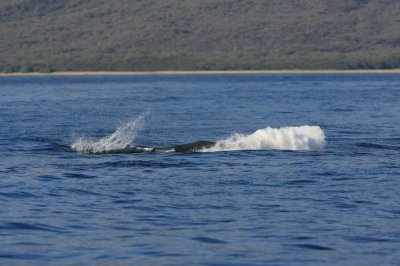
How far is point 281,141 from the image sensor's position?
107ft

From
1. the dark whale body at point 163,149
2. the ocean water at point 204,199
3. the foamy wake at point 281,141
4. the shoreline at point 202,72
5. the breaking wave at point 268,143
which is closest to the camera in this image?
the ocean water at point 204,199

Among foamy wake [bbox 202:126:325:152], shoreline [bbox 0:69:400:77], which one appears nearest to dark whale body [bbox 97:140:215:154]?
foamy wake [bbox 202:126:325:152]

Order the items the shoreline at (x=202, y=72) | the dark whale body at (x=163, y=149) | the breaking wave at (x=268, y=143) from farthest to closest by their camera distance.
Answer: the shoreline at (x=202, y=72)
the breaking wave at (x=268, y=143)
the dark whale body at (x=163, y=149)

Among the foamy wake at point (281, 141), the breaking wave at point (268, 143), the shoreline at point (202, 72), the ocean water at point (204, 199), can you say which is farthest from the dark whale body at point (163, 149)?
the shoreline at point (202, 72)

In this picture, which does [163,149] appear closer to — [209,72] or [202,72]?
[209,72]

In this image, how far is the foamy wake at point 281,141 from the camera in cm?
3198

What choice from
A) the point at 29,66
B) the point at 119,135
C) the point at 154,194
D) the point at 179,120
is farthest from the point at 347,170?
the point at 29,66

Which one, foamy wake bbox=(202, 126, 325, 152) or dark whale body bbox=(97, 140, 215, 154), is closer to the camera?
dark whale body bbox=(97, 140, 215, 154)

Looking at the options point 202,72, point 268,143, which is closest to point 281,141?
point 268,143

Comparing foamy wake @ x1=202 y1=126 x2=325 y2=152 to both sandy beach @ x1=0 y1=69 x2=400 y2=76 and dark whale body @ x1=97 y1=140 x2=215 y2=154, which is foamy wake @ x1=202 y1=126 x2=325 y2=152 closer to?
dark whale body @ x1=97 y1=140 x2=215 y2=154

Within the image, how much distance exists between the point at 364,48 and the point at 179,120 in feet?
483

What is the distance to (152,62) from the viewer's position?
18138 cm

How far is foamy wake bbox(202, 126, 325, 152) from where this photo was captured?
105 ft

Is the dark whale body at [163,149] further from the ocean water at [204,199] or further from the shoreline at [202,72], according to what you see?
the shoreline at [202,72]
